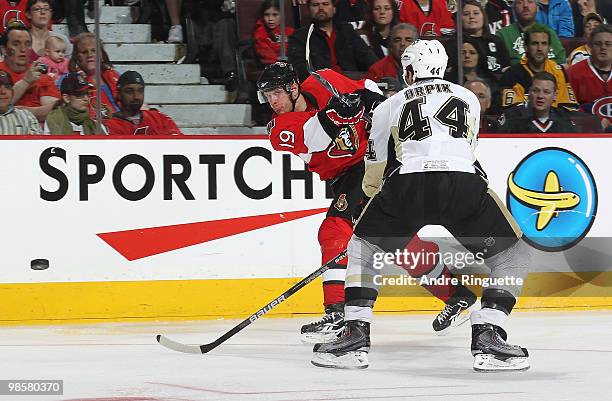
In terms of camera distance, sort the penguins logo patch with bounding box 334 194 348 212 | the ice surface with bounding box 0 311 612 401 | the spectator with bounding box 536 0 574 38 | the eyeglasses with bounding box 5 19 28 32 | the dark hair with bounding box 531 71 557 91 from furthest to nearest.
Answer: the spectator with bounding box 536 0 574 38 → the dark hair with bounding box 531 71 557 91 → the eyeglasses with bounding box 5 19 28 32 → the penguins logo patch with bounding box 334 194 348 212 → the ice surface with bounding box 0 311 612 401

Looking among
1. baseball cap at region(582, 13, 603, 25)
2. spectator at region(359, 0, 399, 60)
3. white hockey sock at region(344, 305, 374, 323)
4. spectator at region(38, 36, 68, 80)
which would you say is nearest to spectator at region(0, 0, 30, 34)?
spectator at region(38, 36, 68, 80)

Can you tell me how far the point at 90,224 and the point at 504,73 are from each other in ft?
7.92

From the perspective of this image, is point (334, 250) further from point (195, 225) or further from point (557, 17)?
point (557, 17)

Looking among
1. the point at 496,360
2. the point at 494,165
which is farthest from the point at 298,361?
the point at 494,165

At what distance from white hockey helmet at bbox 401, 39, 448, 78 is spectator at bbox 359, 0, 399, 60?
6.80 ft

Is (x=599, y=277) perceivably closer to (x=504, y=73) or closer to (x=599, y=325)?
(x=599, y=325)

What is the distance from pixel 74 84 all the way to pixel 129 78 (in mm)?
288

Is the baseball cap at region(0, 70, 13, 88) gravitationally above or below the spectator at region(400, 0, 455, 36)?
below

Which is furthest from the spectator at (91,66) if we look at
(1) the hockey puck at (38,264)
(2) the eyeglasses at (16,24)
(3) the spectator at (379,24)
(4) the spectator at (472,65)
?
(4) the spectator at (472,65)

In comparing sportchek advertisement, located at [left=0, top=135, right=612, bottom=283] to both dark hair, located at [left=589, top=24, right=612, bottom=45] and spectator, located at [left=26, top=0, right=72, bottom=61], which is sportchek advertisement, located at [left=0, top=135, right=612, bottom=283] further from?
dark hair, located at [left=589, top=24, right=612, bottom=45]

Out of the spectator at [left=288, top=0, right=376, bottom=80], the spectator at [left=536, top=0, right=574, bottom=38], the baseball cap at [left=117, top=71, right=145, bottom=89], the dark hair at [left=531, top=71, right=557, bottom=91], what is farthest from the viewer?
the spectator at [left=536, top=0, right=574, bottom=38]

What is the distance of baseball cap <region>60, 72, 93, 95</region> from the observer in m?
6.12

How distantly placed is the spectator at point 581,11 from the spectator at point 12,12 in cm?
306

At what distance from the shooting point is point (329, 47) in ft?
20.9
